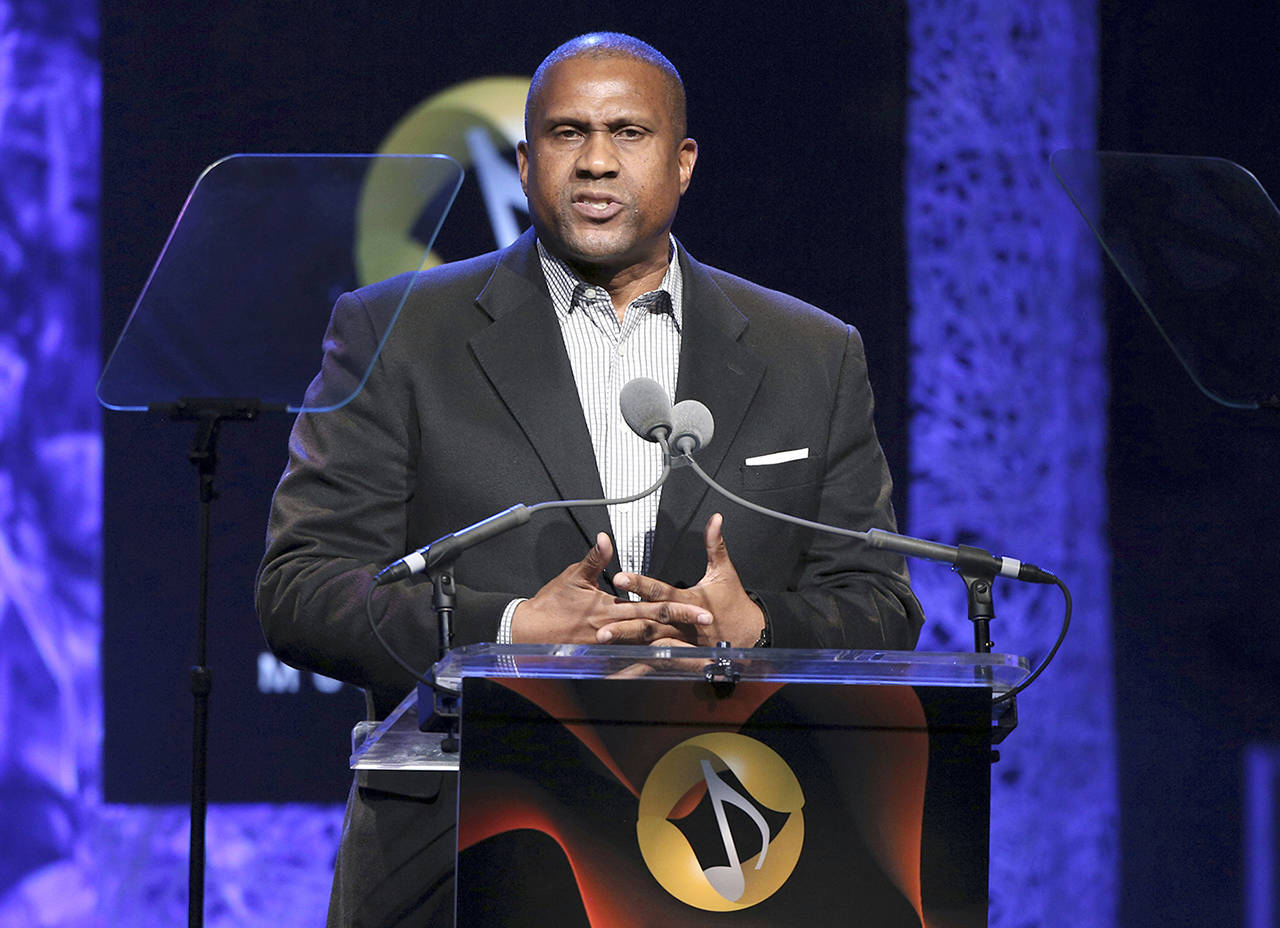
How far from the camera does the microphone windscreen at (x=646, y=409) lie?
158 centimetres

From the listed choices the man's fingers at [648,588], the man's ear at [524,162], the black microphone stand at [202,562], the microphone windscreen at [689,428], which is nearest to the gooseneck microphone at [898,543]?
the microphone windscreen at [689,428]

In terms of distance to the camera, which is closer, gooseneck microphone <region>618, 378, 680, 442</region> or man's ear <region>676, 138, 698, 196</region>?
gooseneck microphone <region>618, 378, 680, 442</region>

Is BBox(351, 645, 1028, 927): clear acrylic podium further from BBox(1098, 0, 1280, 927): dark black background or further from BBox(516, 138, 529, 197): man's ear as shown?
BBox(1098, 0, 1280, 927): dark black background

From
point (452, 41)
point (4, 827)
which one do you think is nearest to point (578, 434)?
point (452, 41)

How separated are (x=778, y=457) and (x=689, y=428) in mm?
653

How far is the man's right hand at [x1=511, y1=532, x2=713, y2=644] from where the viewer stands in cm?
174

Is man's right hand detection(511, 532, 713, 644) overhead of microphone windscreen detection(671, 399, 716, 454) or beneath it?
beneath

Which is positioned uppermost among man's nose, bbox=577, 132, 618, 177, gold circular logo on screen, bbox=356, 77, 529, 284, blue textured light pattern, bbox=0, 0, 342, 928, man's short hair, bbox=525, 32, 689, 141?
gold circular logo on screen, bbox=356, 77, 529, 284

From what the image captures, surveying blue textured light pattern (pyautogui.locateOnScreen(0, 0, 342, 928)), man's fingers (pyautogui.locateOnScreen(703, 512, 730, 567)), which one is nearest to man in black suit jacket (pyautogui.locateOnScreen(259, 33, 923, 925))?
man's fingers (pyautogui.locateOnScreen(703, 512, 730, 567))

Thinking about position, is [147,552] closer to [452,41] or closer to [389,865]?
[452,41]

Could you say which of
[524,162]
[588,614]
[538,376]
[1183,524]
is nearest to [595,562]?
[588,614]

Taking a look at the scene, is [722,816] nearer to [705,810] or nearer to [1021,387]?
[705,810]

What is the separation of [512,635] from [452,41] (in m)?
2.09

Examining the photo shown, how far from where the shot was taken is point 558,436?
2.14 metres
